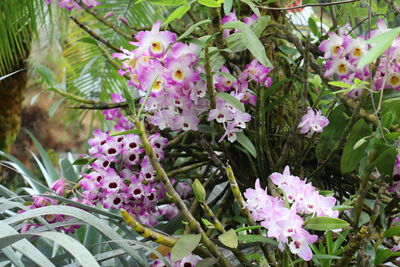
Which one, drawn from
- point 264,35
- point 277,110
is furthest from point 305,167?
point 264,35

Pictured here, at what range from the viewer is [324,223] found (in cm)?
56

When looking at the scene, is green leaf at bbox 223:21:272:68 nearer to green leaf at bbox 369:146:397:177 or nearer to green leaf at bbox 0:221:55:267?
green leaf at bbox 369:146:397:177

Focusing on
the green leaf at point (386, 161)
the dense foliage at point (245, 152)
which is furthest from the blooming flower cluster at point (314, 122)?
the green leaf at point (386, 161)

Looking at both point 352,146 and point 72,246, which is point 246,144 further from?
point 72,246

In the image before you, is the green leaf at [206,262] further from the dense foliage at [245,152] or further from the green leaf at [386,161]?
the green leaf at [386,161]

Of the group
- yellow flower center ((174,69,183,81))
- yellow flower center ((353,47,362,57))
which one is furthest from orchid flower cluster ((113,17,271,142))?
yellow flower center ((353,47,362,57))

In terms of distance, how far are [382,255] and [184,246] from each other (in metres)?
0.25

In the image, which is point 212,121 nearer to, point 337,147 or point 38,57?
point 337,147

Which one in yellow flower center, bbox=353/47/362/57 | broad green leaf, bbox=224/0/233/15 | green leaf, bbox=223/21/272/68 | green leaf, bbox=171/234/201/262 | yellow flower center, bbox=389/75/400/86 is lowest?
green leaf, bbox=171/234/201/262

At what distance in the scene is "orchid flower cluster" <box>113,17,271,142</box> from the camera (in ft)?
2.24

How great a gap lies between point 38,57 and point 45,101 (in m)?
2.70

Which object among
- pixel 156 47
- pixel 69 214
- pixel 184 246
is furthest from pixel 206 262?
pixel 156 47

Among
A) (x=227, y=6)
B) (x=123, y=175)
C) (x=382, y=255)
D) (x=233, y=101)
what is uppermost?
(x=227, y=6)

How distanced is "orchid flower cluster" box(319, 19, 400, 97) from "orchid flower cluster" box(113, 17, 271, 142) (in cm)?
10
